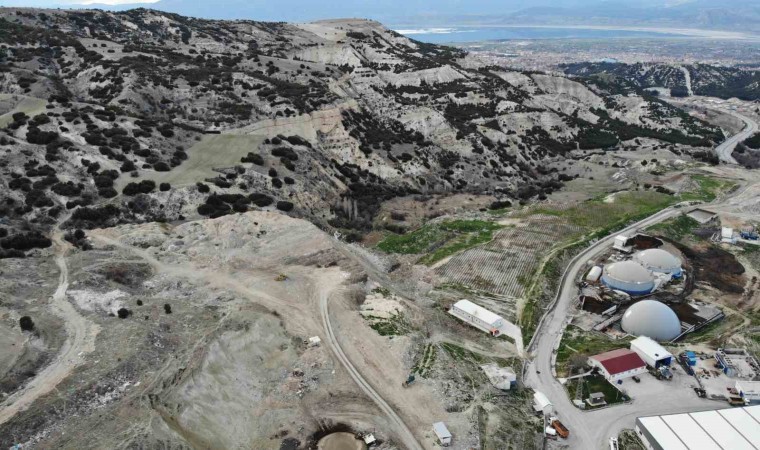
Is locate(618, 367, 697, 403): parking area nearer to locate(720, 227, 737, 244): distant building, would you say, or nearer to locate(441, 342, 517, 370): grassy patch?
locate(441, 342, 517, 370): grassy patch

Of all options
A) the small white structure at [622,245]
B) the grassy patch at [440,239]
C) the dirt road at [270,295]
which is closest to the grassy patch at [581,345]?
the dirt road at [270,295]

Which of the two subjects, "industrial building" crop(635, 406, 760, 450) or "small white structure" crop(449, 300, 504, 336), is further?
"small white structure" crop(449, 300, 504, 336)

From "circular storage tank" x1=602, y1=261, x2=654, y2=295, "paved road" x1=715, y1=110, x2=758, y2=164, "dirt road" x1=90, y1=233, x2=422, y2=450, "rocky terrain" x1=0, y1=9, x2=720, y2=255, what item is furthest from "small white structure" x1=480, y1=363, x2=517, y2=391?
"paved road" x1=715, y1=110, x2=758, y2=164

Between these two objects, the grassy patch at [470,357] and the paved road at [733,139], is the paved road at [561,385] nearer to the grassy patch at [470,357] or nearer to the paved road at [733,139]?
the grassy patch at [470,357]

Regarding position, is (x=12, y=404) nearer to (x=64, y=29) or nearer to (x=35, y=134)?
(x=35, y=134)

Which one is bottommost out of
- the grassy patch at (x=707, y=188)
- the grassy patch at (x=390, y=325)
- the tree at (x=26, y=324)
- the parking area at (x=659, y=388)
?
the parking area at (x=659, y=388)
